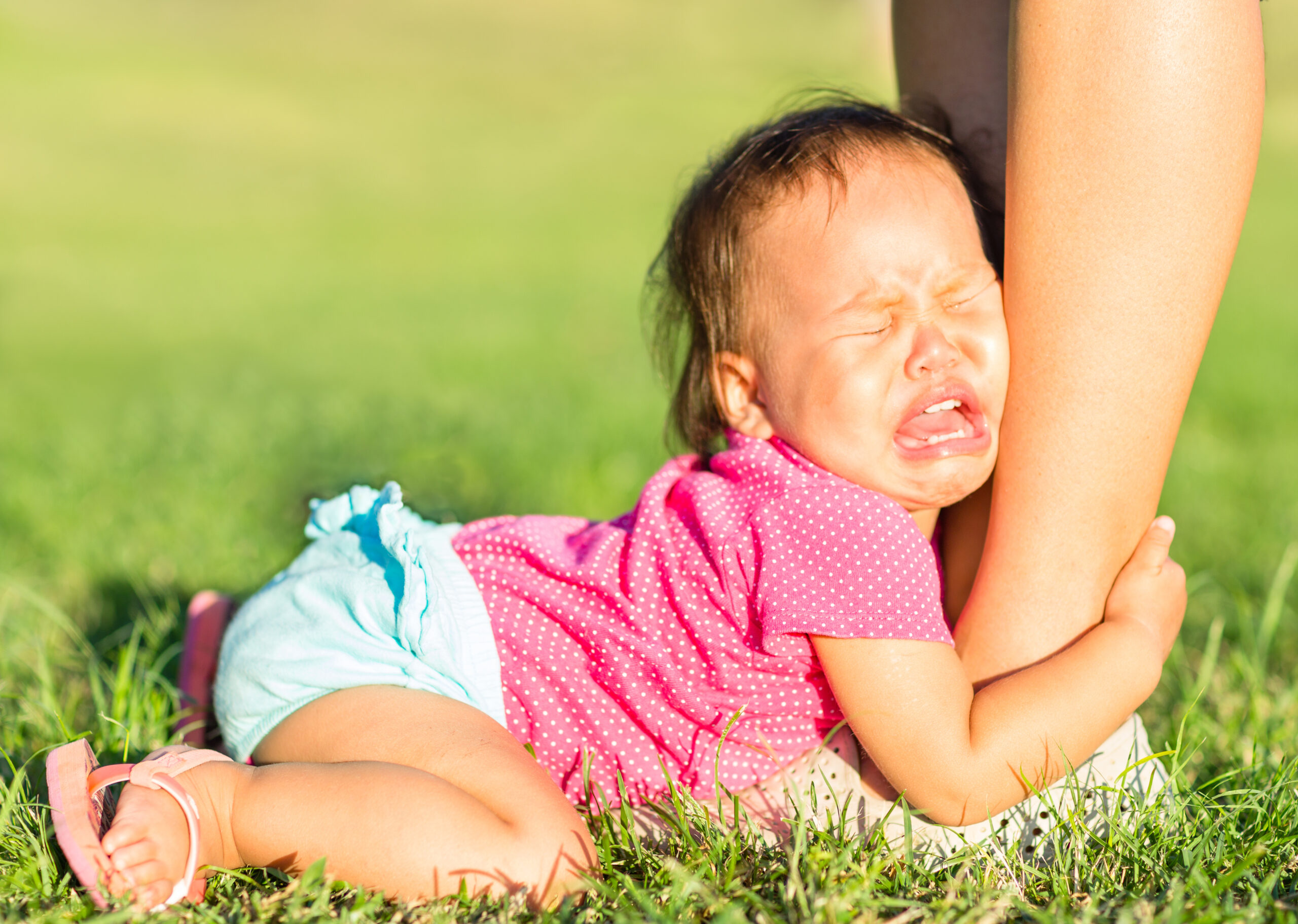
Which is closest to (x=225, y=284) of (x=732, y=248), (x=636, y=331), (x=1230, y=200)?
(x=636, y=331)

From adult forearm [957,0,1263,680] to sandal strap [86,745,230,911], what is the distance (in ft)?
3.88

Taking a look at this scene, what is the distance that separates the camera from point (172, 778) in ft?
5.61

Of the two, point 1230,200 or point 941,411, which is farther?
point 941,411

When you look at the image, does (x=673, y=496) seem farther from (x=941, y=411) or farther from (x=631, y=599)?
(x=941, y=411)

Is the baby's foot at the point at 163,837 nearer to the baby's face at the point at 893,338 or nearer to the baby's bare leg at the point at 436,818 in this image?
the baby's bare leg at the point at 436,818

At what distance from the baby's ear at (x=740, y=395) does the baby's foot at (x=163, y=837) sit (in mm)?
1034

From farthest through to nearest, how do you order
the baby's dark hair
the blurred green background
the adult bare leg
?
the blurred green background → the baby's dark hair → the adult bare leg

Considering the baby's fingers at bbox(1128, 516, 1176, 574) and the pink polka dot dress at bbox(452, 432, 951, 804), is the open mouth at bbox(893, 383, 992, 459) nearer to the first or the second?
the pink polka dot dress at bbox(452, 432, 951, 804)

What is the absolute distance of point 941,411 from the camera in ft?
6.47

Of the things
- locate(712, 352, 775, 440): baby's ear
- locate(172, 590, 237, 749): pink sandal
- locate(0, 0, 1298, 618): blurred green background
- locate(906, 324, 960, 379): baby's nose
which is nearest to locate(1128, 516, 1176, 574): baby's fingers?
locate(906, 324, 960, 379): baby's nose

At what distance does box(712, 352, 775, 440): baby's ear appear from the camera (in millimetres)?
2158

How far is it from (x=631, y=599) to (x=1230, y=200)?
1099mm

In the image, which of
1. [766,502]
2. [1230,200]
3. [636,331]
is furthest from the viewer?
[636,331]

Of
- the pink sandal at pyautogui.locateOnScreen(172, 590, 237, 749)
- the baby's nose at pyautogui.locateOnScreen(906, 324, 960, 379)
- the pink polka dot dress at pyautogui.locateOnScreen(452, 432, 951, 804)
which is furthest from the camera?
the pink sandal at pyautogui.locateOnScreen(172, 590, 237, 749)
